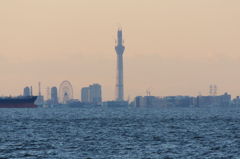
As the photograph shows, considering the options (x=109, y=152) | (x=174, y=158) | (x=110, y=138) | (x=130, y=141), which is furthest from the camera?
(x=110, y=138)

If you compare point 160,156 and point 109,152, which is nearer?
point 160,156

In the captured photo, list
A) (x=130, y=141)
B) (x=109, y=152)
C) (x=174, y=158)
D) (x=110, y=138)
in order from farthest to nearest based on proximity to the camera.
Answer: (x=110, y=138) → (x=130, y=141) → (x=109, y=152) → (x=174, y=158)

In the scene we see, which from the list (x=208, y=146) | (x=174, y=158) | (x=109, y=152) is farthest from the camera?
(x=208, y=146)

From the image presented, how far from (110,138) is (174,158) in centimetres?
3071

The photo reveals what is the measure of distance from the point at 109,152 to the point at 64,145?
10.7 meters

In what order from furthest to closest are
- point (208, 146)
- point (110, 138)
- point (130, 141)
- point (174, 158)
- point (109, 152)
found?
point (110, 138)
point (130, 141)
point (208, 146)
point (109, 152)
point (174, 158)

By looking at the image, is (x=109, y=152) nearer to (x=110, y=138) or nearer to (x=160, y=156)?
(x=160, y=156)

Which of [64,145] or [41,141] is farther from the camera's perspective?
[41,141]

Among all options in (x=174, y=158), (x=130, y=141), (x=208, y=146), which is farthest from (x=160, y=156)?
(x=130, y=141)

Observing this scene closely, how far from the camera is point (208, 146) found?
8369cm

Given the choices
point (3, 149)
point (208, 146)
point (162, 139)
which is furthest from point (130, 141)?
point (3, 149)

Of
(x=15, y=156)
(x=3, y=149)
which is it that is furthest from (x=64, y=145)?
(x=15, y=156)

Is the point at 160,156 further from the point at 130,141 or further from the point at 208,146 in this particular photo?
the point at 130,141

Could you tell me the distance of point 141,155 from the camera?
72.3 meters
